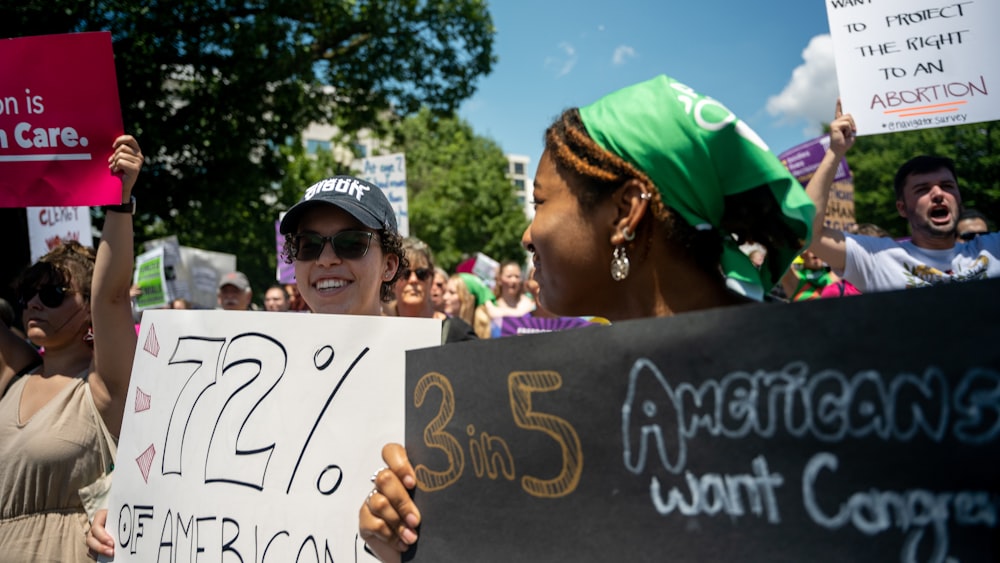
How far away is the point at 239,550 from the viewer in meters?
1.66

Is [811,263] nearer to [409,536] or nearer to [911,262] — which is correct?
[911,262]

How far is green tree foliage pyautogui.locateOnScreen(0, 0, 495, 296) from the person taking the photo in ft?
38.0

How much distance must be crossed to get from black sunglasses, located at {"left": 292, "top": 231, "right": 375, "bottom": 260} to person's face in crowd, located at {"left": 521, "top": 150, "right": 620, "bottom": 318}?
1.08 meters

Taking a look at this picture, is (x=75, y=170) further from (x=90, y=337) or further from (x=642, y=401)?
→ (x=642, y=401)

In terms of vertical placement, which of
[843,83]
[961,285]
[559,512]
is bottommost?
[559,512]

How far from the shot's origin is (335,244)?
2.35 meters

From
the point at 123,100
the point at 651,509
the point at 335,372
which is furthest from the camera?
the point at 123,100

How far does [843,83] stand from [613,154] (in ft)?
9.94

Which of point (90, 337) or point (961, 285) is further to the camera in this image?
point (90, 337)

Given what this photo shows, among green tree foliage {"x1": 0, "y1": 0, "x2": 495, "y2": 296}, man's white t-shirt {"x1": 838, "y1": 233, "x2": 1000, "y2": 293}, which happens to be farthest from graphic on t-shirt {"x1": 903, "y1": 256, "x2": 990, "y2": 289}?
green tree foliage {"x1": 0, "y1": 0, "x2": 495, "y2": 296}

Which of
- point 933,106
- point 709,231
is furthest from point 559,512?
point 933,106

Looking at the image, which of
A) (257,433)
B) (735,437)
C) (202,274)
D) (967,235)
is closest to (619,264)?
(735,437)

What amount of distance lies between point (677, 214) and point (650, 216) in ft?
0.16

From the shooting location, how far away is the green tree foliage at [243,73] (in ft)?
38.0
